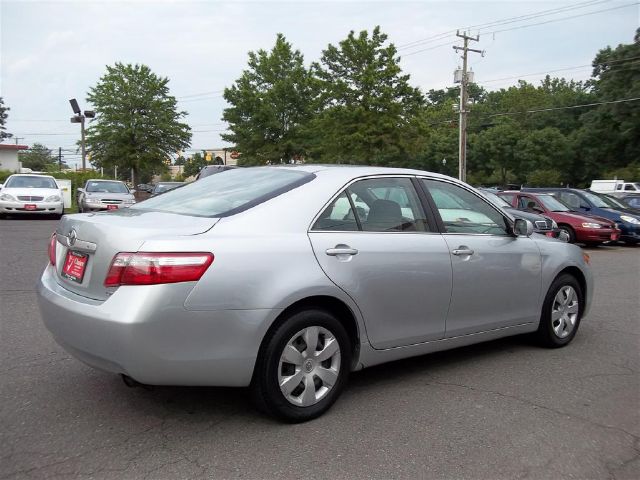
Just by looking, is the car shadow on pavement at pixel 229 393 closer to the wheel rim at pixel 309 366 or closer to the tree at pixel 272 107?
the wheel rim at pixel 309 366

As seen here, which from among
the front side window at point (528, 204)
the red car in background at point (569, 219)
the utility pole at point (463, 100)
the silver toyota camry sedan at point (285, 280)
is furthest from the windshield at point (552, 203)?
the utility pole at point (463, 100)

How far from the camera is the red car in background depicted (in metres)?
14.9

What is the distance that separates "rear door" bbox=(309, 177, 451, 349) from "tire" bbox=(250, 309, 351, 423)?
0.26 meters

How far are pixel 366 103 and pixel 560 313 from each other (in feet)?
94.3

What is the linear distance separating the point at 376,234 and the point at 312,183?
551mm

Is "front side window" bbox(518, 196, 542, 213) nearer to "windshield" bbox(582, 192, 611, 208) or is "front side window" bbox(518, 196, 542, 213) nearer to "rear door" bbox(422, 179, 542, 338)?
"windshield" bbox(582, 192, 611, 208)

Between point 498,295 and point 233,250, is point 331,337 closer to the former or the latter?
point 233,250

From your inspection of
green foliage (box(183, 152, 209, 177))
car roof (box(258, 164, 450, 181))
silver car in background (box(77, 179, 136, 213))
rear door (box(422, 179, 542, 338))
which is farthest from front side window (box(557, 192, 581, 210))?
green foliage (box(183, 152, 209, 177))

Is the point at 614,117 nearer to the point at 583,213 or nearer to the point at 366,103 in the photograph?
the point at 366,103

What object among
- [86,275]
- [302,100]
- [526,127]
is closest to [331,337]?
[86,275]

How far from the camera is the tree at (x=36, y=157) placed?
4414 inches

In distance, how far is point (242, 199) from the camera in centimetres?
377

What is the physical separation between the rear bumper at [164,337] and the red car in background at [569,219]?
1306cm

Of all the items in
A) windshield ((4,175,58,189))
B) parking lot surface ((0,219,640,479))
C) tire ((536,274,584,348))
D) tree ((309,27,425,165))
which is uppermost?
tree ((309,27,425,165))
